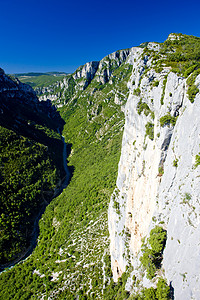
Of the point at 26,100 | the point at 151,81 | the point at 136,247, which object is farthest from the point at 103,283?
the point at 26,100

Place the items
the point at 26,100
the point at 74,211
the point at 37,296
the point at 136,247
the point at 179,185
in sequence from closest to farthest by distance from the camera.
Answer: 1. the point at 179,185
2. the point at 136,247
3. the point at 37,296
4. the point at 74,211
5. the point at 26,100

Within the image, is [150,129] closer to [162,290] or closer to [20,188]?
[162,290]

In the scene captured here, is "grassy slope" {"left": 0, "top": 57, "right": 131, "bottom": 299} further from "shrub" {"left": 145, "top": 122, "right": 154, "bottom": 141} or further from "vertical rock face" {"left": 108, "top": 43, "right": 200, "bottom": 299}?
"shrub" {"left": 145, "top": 122, "right": 154, "bottom": 141}

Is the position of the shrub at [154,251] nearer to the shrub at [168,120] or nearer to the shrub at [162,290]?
the shrub at [162,290]

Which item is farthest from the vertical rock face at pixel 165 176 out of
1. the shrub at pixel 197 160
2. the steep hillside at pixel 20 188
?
the steep hillside at pixel 20 188

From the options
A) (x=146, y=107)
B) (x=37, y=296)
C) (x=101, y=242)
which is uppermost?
(x=146, y=107)

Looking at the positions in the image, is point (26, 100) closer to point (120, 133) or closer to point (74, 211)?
point (120, 133)
